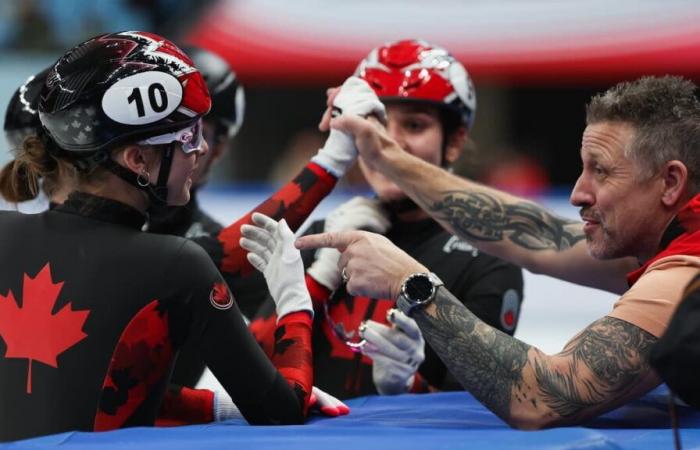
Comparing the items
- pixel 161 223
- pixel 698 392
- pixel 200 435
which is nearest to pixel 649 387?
pixel 698 392

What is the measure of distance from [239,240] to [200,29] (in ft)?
42.2

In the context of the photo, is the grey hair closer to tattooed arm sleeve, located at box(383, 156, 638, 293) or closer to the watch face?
the watch face

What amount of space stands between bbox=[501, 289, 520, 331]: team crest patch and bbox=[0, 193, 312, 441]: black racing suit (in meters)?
1.31

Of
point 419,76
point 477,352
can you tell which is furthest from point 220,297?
point 419,76

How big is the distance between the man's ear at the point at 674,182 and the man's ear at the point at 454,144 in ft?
4.27

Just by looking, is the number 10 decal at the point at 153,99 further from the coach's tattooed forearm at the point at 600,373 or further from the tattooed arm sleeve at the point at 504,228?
the tattooed arm sleeve at the point at 504,228

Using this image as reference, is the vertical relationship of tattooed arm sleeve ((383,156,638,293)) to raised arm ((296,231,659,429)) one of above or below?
below

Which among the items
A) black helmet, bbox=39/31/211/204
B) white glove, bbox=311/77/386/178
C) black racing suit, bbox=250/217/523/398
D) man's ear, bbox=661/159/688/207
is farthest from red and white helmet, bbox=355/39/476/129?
black helmet, bbox=39/31/211/204

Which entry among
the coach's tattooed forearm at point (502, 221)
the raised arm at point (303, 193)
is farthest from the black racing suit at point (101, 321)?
the coach's tattooed forearm at point (502, 221)

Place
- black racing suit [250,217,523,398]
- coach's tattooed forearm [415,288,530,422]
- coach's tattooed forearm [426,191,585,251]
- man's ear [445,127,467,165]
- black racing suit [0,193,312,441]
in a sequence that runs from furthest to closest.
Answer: man's ear [445,127,467,165], coach's tattooed forearm [426,191,585,251], black racing suit [250,217,523,398], coach's tattooed forearm [415,288,530,422], black racing suit [0,193,312,441]

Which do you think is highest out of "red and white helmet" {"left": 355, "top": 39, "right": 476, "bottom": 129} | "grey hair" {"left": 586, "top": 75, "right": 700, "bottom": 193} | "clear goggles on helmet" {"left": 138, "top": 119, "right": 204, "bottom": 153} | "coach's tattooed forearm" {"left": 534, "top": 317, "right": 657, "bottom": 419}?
"grey hair" {"left": 586, "top": 75, "right": 700, "bottom": 193}

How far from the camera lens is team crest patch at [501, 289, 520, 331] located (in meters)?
3.79

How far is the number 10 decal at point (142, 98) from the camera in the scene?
8.59ft

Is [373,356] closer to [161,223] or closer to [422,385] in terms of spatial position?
[422,385]
